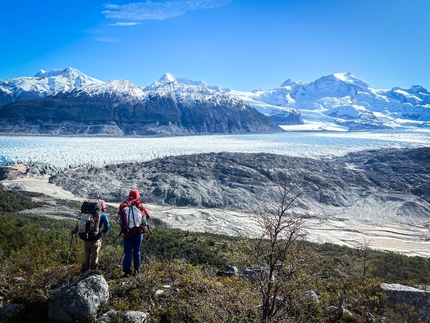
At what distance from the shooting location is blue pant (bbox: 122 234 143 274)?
5719 millimetres

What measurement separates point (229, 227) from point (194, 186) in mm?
14905

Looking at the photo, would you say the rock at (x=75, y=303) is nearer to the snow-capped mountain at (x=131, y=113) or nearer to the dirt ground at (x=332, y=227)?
the dirt ground at (x=332, y=227)

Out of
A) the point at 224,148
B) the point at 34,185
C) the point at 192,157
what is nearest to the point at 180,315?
the point at 34,185

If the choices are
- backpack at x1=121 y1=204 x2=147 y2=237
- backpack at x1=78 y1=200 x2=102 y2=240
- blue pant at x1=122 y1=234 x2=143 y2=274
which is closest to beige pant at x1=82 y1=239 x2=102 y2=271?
backpack at x1=78 y1=200 x2=102 y2=240

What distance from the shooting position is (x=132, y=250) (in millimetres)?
5875

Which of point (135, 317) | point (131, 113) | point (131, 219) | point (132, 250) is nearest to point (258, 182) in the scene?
point (132, 250)

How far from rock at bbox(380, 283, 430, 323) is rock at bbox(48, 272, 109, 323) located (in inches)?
226

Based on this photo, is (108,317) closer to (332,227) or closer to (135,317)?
(135,317)

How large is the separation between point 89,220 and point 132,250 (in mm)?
1009

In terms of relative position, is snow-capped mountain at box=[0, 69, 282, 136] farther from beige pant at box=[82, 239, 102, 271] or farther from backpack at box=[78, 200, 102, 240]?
backpack at box=[78, 200, 102, 240]

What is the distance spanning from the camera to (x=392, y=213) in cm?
4106

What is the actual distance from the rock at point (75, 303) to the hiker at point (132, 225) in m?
1.09

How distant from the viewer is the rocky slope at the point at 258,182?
43.9m

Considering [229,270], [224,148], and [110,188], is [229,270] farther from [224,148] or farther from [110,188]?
[224,148]
